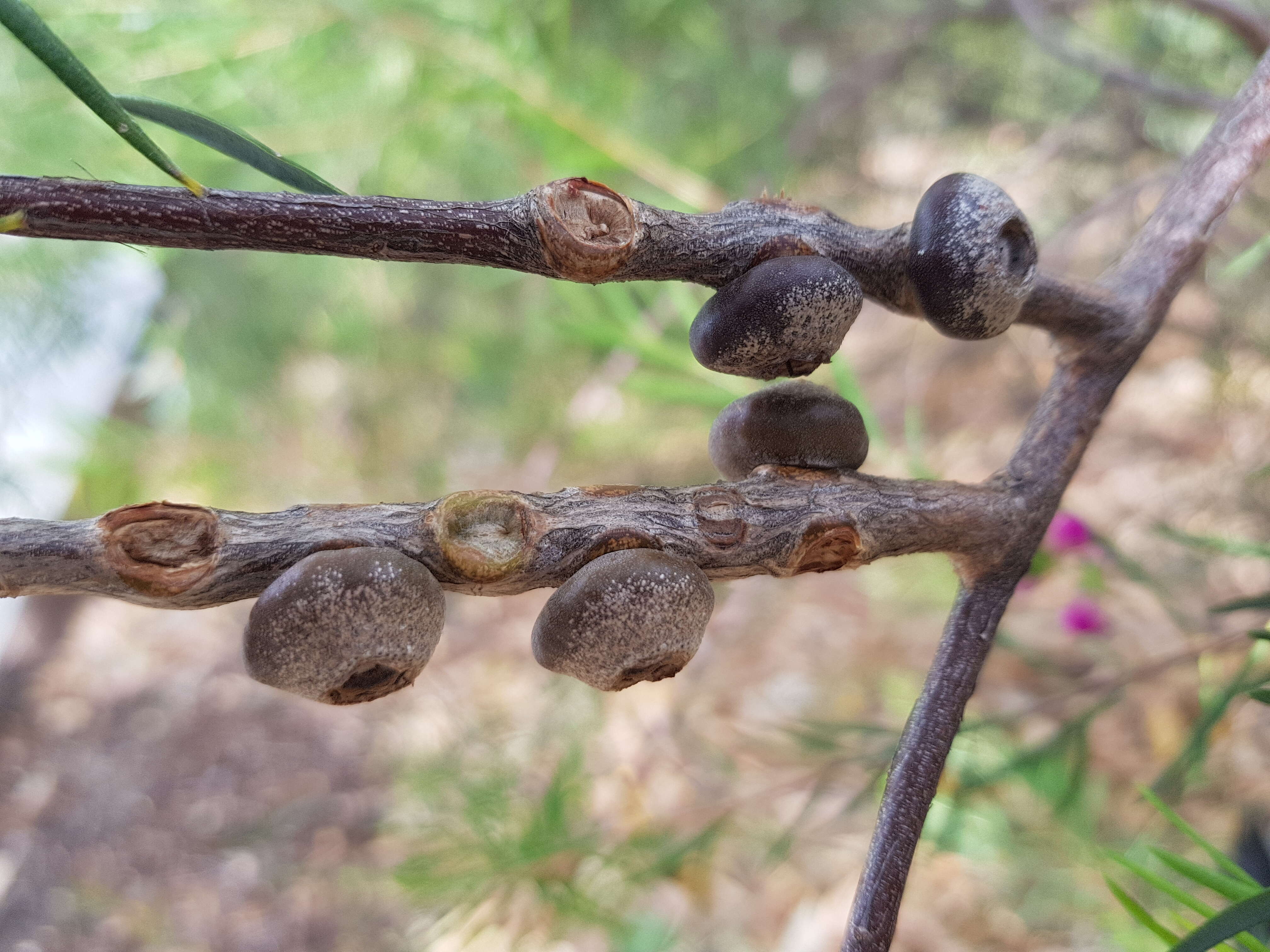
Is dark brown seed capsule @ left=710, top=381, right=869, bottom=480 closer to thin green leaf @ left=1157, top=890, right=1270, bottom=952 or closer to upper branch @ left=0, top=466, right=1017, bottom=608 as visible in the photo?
upper branch @ left=0, top=466, right=1017, bottom=608

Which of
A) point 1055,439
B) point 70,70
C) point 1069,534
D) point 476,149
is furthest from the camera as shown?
point 476,149

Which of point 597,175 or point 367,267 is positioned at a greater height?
point 367,267

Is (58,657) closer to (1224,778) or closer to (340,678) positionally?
(340,678)

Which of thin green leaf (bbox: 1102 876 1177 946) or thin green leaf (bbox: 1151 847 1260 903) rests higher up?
thin green leaf (bbox: 1151 847 1260 903)

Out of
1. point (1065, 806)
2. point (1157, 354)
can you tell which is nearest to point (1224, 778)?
point (1065, 806)

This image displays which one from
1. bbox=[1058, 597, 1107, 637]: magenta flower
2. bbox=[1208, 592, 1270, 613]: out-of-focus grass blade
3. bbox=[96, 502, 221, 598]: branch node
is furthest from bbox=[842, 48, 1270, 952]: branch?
bbox=[1058, 597, 1107, 637]: magenta flower

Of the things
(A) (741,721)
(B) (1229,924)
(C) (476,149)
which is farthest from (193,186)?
(C) (476,149)

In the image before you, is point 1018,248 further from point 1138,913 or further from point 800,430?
point 1138,913
